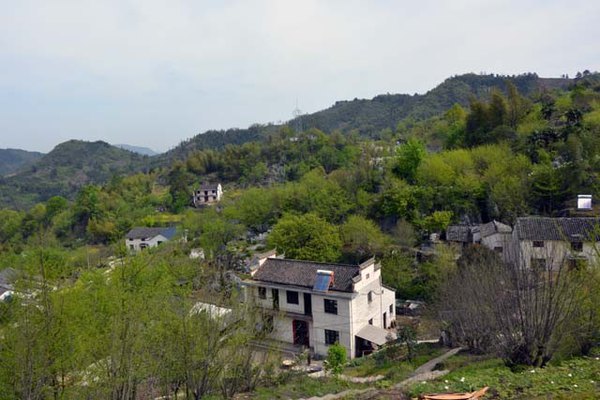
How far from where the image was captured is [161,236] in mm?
35000

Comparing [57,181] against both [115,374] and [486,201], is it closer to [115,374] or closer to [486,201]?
[486,201]

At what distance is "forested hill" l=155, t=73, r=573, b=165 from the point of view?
7212cm

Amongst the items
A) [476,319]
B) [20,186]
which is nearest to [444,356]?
[476,319]

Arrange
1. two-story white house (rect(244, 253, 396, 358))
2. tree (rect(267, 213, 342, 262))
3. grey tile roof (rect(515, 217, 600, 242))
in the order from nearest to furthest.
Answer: two-story white house (rect(244, 253, 396, 358))
grey tile roof (rect(515, 217, 600, 242))
tree (rect(267, 213, 342, 262))

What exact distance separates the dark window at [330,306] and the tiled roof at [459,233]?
8.09 meters

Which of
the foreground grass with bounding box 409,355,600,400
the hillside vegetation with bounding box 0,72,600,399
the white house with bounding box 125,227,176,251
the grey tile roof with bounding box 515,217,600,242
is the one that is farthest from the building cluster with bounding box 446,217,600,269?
the white house with bounding box 125,227,176,251

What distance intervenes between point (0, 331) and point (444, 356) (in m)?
10.1

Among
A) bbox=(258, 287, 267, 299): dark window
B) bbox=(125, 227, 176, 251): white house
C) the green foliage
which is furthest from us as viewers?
bbox=(125, 227, 176, 251): white house

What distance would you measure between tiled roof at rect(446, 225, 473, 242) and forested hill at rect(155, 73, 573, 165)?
4826cm

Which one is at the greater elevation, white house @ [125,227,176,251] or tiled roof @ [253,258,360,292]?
tiled roof @ [253,258,360,292]

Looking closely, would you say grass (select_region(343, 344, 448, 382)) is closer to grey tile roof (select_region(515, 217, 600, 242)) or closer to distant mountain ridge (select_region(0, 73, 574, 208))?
grey tile roof (select_region(515, 217, 600, 242))

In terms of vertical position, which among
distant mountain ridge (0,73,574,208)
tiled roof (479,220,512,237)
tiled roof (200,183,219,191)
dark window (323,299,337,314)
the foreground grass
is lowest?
dark window (323,299,337,314)

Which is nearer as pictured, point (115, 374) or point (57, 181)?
point (115, 374)

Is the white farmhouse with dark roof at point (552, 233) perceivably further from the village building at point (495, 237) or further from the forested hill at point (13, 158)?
the forested hill at point (13, 158)
